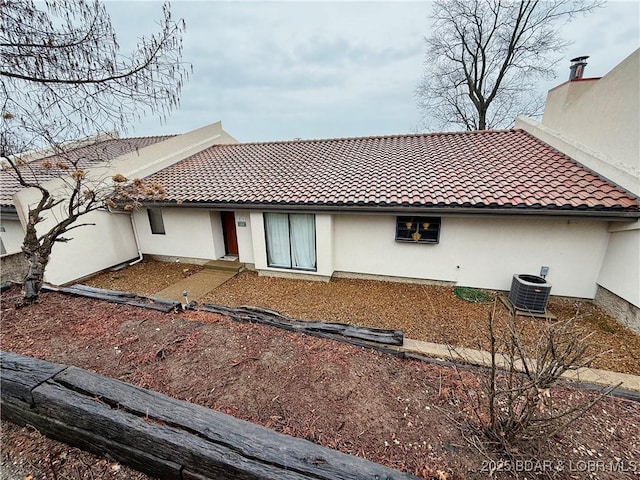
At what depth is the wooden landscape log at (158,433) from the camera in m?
1.73

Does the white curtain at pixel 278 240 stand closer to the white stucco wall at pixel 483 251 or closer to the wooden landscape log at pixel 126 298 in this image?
the white stucco wall at pixel 483 251

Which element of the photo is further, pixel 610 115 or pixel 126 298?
pixel 610 115

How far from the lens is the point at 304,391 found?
2.68m

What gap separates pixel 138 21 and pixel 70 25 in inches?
29.0

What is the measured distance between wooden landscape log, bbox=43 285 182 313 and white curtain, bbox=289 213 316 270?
3801mm

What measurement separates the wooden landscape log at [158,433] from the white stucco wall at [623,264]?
21.1ft

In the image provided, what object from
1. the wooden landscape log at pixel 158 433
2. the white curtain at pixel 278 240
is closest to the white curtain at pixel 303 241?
the white curtain at pixel 278 240

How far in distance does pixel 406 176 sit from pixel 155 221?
868cm

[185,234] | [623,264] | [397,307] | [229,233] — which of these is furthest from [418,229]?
[185,234]

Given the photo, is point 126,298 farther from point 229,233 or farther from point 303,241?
point 229,233

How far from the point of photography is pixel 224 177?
8.95 meters

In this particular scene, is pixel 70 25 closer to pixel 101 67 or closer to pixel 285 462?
pixel 101 67

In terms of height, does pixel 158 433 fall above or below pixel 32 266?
below

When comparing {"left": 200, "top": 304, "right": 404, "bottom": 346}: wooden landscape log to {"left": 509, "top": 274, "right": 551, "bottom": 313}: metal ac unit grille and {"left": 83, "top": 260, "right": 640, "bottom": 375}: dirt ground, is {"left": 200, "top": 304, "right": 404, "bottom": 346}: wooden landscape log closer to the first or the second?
{"left": 83, "top": 260, "right": 640, "bottom": 375}: dirt ground
